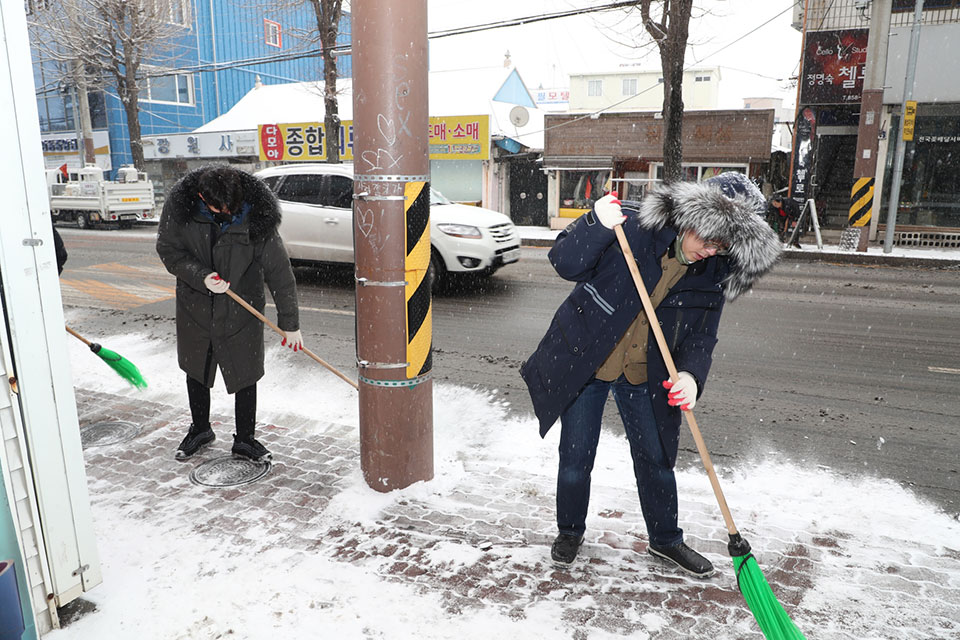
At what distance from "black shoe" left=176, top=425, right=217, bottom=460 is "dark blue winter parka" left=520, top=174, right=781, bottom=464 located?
2.47 meters

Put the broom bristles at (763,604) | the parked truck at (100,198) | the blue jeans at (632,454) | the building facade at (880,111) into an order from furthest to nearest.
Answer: the parked truck at (100,198) < the building facade at (880,111) < the blue jeans at (632,454) < the broom bristles at (763,604)

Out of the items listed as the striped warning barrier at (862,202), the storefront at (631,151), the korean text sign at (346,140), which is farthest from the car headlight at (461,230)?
the korean text sign at (346,140)

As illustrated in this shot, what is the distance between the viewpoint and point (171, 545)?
313 cm

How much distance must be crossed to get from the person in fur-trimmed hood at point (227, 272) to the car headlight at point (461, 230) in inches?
212

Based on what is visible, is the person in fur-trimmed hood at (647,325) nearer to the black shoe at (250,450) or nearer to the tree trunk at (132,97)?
the black shoe at (250,450)

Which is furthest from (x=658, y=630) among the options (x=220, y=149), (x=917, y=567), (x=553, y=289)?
(x=220, y=149)

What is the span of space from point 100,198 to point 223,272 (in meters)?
20.1

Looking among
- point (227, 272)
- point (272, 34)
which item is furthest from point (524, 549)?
point (272, 34)

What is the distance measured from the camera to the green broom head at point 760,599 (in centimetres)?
230

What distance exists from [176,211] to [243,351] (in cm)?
89

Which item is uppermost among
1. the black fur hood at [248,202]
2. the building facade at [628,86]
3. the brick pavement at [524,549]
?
the building facade at [628,86]

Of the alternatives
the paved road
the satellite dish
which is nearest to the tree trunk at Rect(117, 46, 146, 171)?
the satellite dish

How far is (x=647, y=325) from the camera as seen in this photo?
2826 millimetres

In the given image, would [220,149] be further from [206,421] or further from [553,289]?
[206,421]
